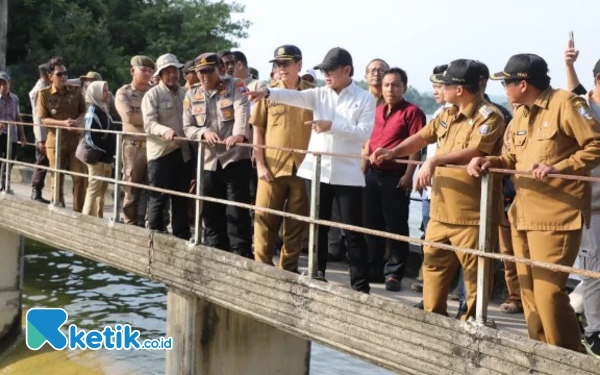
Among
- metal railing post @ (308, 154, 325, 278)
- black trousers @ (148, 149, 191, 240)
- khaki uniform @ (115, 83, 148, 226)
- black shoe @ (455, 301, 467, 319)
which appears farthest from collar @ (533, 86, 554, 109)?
khaki uniform @ (115, 83, 148, 226)

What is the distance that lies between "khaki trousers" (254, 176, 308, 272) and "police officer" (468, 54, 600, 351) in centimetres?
210

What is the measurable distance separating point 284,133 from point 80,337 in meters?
6.29

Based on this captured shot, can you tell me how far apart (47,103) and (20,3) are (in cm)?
1406

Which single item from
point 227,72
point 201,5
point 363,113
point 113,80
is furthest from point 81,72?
point 363,113

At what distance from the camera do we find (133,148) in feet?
26.9

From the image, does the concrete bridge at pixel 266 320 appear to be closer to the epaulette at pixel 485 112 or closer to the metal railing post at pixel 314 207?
the metal railing post at pixel 314 207

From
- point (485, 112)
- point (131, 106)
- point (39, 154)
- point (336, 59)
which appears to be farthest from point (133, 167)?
point (485, 112)

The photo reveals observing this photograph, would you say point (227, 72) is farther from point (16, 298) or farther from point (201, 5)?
point (201, 5)

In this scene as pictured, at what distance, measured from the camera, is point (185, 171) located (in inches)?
303

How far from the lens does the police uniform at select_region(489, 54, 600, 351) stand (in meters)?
4.37

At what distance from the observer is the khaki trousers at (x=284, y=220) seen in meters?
6.48

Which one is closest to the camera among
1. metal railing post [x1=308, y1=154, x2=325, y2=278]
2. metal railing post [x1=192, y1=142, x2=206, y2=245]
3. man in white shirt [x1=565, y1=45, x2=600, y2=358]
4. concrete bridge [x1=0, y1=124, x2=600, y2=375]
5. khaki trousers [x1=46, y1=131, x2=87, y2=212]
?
concrete bridge [x1=0, y1=124, x2=600, y2=375]

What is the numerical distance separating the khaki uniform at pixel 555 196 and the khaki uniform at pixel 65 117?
19.3ft

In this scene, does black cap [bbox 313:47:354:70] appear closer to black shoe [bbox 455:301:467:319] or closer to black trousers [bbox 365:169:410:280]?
black trousers [bbox 365:169:410:280]
